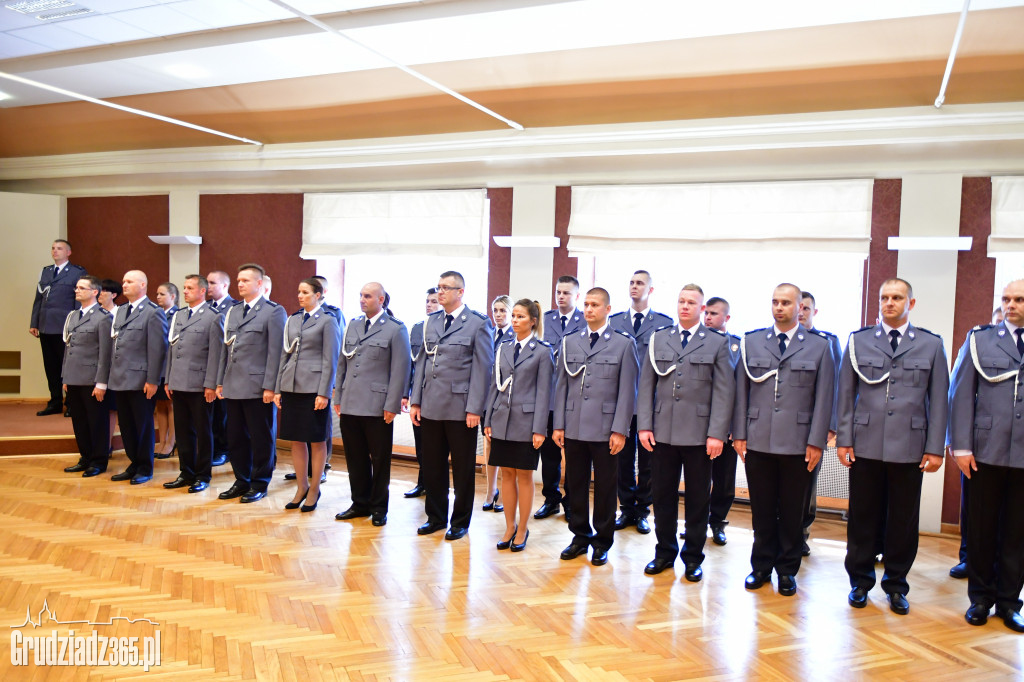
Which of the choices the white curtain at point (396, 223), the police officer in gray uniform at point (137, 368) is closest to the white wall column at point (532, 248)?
the white curtain at point (396, 223)

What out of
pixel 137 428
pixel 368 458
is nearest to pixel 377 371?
pixel 368 458

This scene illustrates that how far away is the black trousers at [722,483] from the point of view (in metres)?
5.17

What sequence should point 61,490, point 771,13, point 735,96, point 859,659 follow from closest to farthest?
point 859,659, point 771,13, point 735,96, point 61,490

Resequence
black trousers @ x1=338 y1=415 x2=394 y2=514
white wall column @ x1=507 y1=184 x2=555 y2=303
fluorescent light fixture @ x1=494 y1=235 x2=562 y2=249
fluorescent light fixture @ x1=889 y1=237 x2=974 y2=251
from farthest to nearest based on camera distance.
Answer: white wall column @ x1=507 y1=184 x2=555 y2=303
fluorescent light fixture @ x1=494 y1=235 x2=562 y2=249
fluorescent light fixture @ x1=889 y1=237 x2=974 y2=251
black trousers @ x1=338 y1=415 x2=394 y2=514

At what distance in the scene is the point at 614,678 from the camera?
10.3 ft

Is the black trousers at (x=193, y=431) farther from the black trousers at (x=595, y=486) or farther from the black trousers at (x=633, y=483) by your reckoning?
the black trousers at (x=633, y=483)

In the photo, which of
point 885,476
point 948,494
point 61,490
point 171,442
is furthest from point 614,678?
point 171,442

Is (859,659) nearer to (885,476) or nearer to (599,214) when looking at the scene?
(885,476)

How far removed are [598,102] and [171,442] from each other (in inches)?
204

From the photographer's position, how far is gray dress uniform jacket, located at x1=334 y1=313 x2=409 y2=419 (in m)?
5.20

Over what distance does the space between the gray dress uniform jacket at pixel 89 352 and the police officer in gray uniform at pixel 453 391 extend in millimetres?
2954

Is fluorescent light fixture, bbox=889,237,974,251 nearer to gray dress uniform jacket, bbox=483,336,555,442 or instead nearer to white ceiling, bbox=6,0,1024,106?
white ceiling, bbox=6,0,1024,106

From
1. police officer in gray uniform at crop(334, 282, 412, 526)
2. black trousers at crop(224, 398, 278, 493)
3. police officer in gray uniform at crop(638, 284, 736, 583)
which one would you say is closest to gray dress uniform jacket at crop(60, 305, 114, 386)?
black trousers at crop(224, 398, 278, 493)

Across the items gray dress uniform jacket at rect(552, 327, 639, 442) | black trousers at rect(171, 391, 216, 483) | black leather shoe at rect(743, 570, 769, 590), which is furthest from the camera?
black trousers at rect(171, 391, 216, 483)
